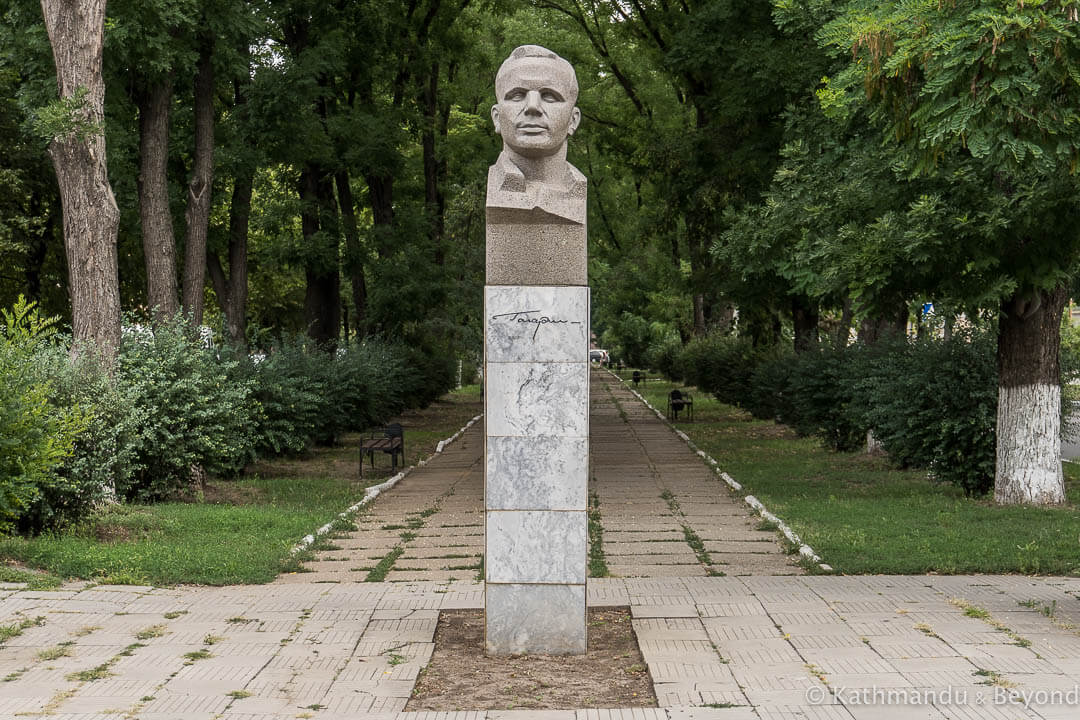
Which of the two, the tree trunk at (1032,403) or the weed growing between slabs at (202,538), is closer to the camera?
the weed growing between slabs at (202,538)

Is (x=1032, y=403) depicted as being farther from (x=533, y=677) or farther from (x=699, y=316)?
(x=699, y=316)

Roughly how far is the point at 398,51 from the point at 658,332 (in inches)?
1526

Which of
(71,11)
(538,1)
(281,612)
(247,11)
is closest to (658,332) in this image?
(538,1)

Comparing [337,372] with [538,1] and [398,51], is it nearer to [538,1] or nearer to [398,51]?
[398,51]

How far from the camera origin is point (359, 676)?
678 centimetres

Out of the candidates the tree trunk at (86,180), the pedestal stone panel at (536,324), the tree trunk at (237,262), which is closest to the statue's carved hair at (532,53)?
the pedestal stone panel at (536,324)

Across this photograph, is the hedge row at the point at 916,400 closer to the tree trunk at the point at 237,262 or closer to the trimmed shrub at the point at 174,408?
the trimmed shrub at the point at 174,408

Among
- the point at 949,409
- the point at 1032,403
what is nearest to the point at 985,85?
the point at 1032,403

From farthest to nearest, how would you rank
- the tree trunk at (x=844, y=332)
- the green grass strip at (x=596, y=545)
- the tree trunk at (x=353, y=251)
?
the tree trunk at (x=353, y=251) < the tree trunk at (x=844, y=332) < the green grass strip at (x=596, y=545)

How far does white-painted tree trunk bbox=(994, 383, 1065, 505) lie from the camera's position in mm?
13094

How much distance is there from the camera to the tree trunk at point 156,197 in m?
16.7

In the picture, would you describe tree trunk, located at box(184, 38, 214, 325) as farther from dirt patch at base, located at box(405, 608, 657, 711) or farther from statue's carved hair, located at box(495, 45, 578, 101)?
dirt patch at base, located at box(405, 608, 657, 711)
